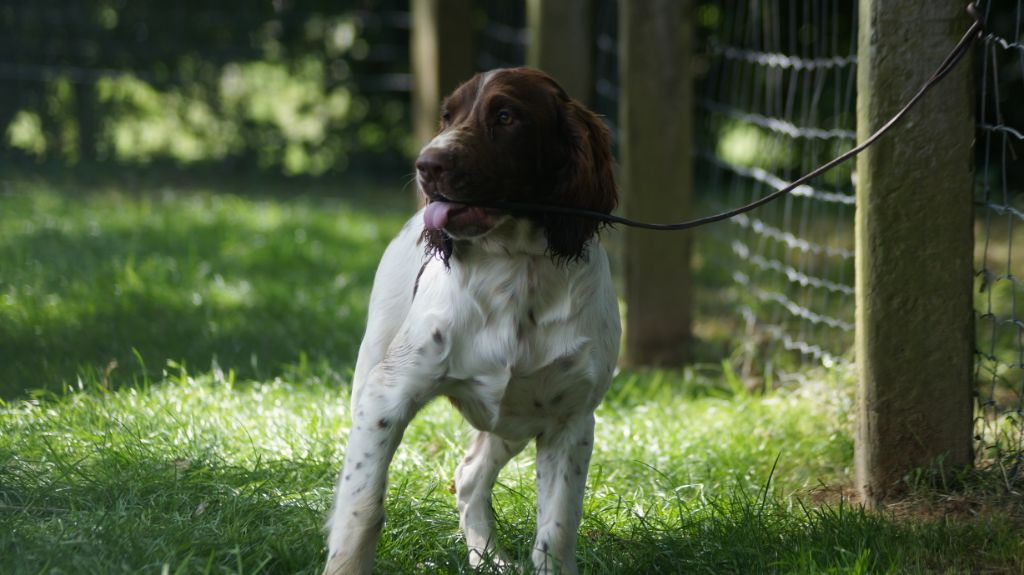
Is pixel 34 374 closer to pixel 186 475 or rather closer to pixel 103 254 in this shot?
pixel 186 475

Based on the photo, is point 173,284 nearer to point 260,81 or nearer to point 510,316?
point 510,316

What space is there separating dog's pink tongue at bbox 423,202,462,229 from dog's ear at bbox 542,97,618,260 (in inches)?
9.7

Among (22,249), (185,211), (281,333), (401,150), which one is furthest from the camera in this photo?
(401,150)

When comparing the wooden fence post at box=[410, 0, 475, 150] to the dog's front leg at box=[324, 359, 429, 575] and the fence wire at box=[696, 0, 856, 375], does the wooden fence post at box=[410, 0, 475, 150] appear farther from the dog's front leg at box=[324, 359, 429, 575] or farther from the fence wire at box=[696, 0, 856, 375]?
the dog's front leg at box=[324, 359, 429, 575]

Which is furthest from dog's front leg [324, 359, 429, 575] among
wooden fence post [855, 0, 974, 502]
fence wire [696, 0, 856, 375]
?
fence wire [696, 0, 856, 375]

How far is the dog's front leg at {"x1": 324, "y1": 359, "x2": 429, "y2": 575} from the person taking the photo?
2.75 meters

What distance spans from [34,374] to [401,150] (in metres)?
6.53

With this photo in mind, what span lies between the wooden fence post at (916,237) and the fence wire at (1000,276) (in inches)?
4.6

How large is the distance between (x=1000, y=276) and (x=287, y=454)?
2.54 meters

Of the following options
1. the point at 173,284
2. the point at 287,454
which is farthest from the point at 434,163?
the point at 173,284

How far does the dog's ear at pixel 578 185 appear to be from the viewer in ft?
9.25

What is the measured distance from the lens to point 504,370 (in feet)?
9.22

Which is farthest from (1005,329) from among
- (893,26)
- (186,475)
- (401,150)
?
(401,150)

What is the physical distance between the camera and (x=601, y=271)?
2984mm
